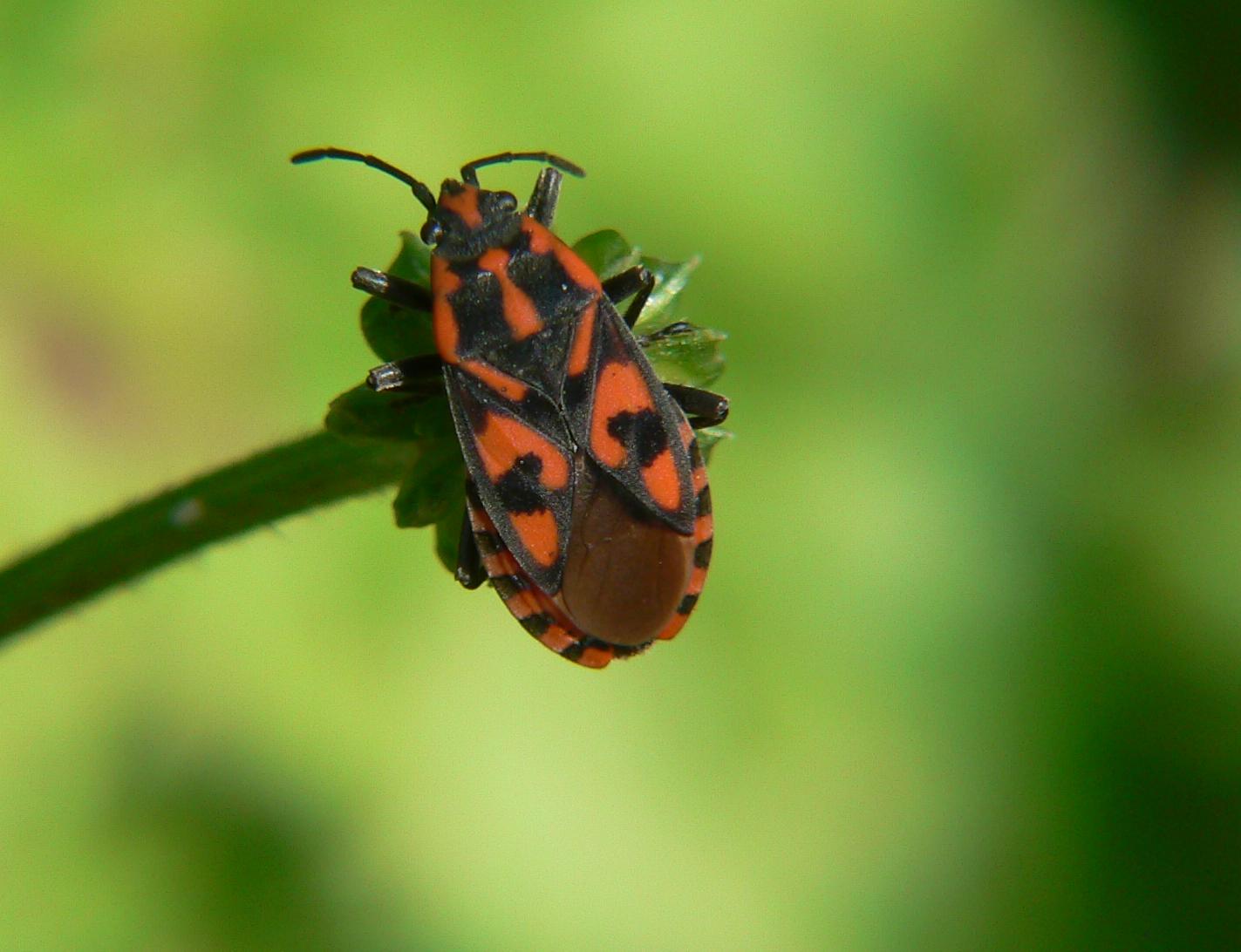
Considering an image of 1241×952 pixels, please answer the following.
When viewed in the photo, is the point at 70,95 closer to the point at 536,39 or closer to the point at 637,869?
the point at 536,39

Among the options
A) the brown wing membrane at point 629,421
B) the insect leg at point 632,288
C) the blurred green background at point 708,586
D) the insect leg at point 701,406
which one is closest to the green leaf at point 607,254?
the insect leg at point 632,288

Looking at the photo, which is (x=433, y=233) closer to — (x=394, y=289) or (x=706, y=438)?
(x=394, y=289)

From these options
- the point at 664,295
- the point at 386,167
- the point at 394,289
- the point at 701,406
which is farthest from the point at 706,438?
the point at 386,167

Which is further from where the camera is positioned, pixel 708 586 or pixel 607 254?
pixel 708 586

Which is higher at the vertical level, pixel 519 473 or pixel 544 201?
pixel 544 201

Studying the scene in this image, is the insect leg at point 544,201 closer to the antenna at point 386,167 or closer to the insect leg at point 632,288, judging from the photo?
the antenna at point 386,167

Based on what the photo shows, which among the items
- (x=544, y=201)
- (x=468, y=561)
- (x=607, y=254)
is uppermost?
(x=544, y=201)

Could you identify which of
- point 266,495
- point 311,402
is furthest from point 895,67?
point 266,495
